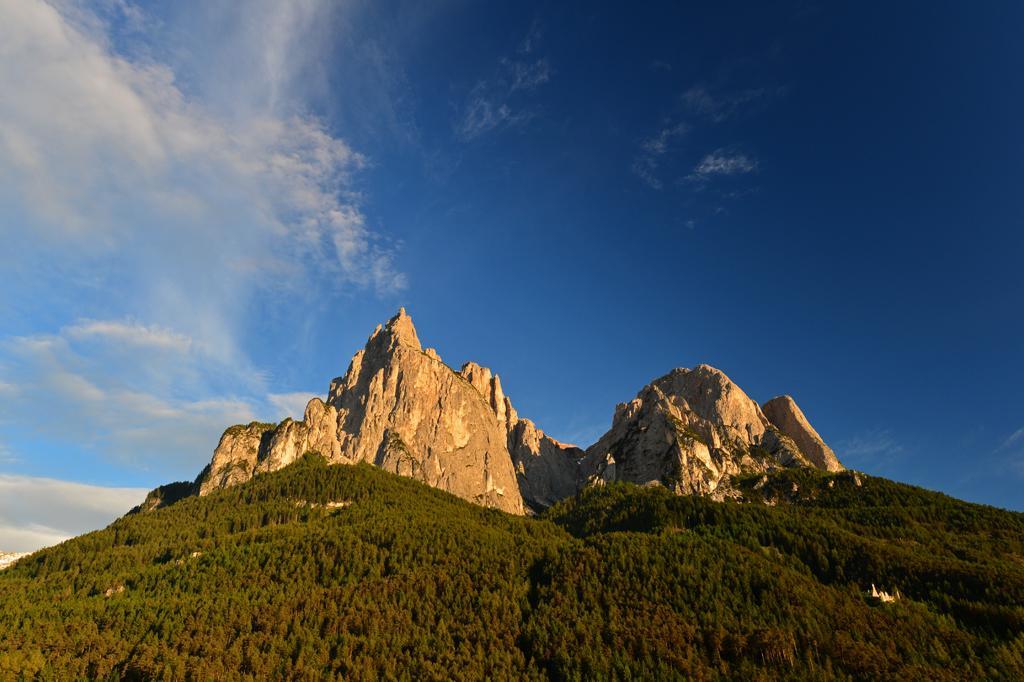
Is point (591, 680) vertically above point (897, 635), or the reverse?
point (897, 635)

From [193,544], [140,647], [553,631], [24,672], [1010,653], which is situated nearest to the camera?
[1010,653]

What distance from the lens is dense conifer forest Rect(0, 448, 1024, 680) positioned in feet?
417

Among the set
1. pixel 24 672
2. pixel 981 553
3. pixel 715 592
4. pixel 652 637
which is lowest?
pixel 24 672

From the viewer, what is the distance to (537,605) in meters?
160

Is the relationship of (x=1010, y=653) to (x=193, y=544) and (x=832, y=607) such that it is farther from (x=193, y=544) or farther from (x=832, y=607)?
(x=193, y=544)

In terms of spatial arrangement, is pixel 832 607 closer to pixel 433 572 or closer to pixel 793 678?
pixel 793 678

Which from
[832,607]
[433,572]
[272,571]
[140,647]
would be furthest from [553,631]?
[140,647]

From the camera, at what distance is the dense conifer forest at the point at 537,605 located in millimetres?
127000

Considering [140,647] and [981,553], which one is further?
[981,553]

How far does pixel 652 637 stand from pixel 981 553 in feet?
355

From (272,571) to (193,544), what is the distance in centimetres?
4177

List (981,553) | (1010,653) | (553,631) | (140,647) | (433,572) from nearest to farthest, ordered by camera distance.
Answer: (1010,653), (140,647), (553,631), (981,553), (433,572)

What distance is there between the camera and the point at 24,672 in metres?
124

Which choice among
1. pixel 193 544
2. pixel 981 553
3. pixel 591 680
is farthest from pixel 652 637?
pixel 193 544
